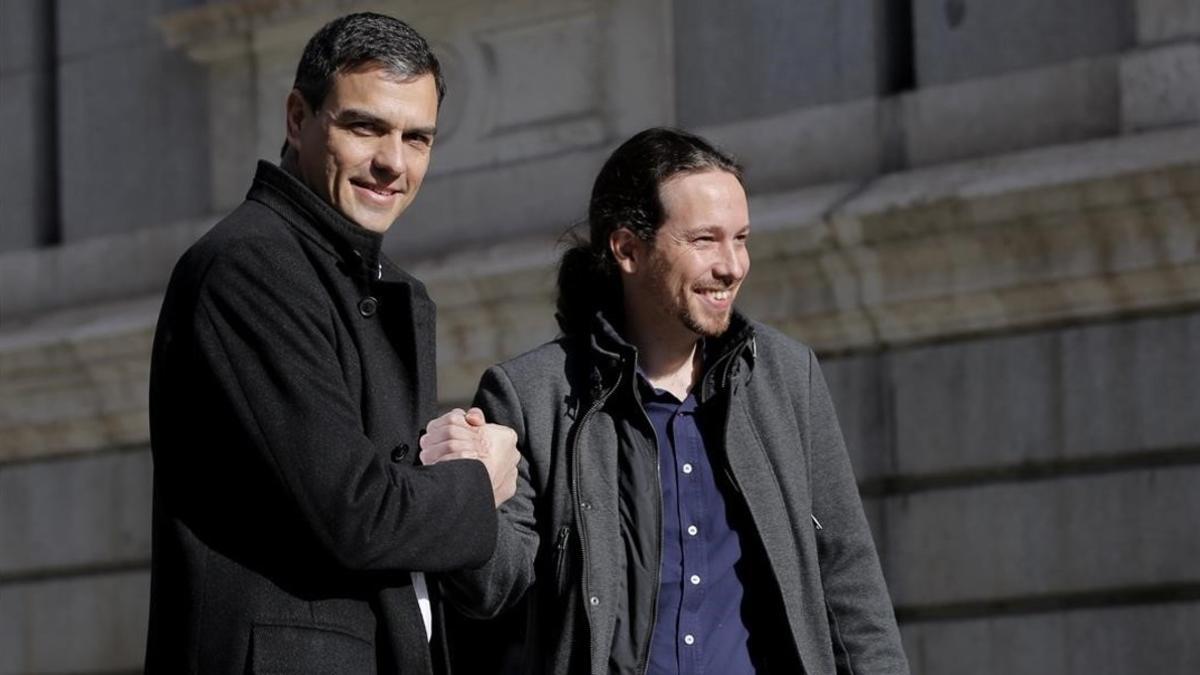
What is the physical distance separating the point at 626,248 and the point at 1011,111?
3.94 m

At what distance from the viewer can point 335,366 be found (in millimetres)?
3611

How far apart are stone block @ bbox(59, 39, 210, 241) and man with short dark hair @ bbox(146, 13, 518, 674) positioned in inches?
279

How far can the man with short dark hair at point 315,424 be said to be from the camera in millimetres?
3504

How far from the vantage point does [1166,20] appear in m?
8.14

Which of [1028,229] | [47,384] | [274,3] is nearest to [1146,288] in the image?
[1028,229]

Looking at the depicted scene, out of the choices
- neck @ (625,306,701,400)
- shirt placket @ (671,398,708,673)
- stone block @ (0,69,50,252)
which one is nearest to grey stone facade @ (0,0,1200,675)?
stone block @ (0,69,50,252)

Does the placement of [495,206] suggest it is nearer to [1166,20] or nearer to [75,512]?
[75,512]

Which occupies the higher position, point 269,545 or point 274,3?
point 274,3

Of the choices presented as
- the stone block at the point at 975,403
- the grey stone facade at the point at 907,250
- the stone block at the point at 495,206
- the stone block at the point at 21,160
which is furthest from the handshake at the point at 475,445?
the stone block at the point at 21,160

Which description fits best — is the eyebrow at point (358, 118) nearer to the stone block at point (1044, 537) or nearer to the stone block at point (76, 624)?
the stone block at point (1044, 537)

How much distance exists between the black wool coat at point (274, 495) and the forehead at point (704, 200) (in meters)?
1.10

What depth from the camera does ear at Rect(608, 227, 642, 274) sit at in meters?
4.73

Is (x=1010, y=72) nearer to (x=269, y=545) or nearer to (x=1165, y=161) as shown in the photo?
(x=1165, y=161)

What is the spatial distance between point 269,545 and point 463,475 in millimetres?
312
